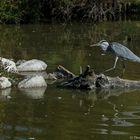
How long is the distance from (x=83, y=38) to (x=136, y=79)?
9.33 meters

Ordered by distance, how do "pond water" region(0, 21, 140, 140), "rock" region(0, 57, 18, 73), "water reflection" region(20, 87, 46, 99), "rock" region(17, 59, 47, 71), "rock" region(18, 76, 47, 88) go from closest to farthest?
1. "pond water" region(0, 21, 140, 140)
2. "water reflection" region(20, 87, 46, 99)
3. "rock" region(18, 76, 47, 88)
4. "rock" region(0, 57, 18, 73)
5. "rock" region(17, 59, 47, 71)

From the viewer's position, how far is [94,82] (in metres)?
12.6

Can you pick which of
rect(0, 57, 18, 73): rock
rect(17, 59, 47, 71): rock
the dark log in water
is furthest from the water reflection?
rect(17, 59, 47, 71): rock

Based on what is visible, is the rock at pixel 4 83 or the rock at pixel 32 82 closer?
the rock at pixel 4 83

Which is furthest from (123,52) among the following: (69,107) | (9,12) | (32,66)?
(9,12)


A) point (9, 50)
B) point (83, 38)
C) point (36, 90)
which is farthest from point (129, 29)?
point (36, 90)

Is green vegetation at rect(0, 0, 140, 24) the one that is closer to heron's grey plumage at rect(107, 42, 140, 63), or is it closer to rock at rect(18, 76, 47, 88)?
heron's grey plumage at rect(107, 42, 140, 63)

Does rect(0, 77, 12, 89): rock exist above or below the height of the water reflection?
above

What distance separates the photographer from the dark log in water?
12.5 metres

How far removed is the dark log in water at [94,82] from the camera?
12.5 metres

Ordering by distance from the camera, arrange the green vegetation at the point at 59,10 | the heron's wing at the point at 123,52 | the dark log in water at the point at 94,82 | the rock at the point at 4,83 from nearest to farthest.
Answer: the dark log in water at the point at 94,82 < the rock at the point at 4,83 < the heron's wing at the point at 123,52 < the green vegetation at the point at 59,10

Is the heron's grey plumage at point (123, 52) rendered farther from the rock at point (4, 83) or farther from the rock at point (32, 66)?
the rock at point (4, 83)

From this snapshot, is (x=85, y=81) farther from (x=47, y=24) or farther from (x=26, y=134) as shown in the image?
(x=47, y=24)

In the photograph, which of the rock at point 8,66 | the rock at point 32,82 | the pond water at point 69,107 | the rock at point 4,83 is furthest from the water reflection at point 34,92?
the rock at point 8,66
